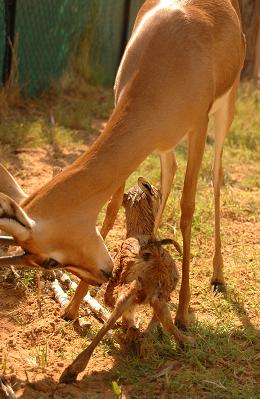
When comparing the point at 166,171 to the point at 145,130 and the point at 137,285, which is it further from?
the point at 137,285

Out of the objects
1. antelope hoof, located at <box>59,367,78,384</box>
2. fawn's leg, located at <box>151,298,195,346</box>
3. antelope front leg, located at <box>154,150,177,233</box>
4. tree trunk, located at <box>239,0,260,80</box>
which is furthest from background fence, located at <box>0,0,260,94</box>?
antelope hoof, located at <box>59,367,78,384</box>

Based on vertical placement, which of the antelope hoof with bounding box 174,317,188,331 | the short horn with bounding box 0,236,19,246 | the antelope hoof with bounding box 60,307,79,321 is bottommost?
the antelope hoof with bounding box 60,307,79,321

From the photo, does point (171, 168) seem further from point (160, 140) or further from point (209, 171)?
point (209, 171)

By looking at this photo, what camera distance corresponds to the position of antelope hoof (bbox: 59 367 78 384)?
3600 millimetres

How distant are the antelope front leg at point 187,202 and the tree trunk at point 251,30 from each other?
25.2 feet

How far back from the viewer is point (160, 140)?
13.1 ft

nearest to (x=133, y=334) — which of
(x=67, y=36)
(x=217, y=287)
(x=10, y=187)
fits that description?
(x=10, y=187)

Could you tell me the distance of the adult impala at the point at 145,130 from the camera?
3473 millimetres

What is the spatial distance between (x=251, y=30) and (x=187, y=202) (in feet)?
25.7

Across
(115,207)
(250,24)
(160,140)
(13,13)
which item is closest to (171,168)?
(115,207)

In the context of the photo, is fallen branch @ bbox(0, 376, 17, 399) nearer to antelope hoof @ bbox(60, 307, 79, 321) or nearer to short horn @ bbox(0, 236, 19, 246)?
short horn @ bbox(0, 236, 19, 246)

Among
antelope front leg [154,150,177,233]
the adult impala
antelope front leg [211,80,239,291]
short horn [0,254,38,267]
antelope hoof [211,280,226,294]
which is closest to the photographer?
short horn [0,254,38,267]

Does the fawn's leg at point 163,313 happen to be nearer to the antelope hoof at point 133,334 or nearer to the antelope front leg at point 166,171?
the antelope hoof at point 133,334

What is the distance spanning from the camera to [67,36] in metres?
10.3
